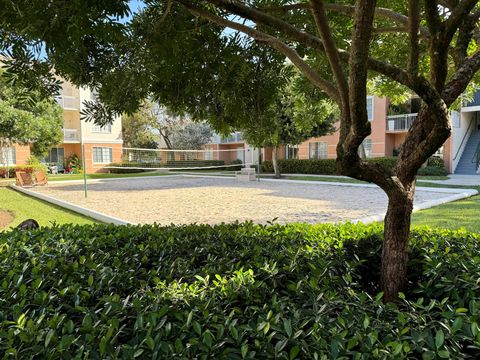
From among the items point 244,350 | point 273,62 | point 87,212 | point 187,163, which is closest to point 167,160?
point 187,163

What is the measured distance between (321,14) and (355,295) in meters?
1.58

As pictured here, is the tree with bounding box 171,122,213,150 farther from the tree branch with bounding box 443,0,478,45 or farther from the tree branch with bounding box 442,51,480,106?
the tree branch with bounding box 443,0,478,45

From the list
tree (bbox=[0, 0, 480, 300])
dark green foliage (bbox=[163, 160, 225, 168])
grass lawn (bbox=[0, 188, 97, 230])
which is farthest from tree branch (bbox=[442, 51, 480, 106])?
dark green foliage (bbox=[163, 160, 225, 168])

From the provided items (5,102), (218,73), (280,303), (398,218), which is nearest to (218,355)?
(280,303)

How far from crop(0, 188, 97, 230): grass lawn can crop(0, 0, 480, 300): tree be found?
6.62m

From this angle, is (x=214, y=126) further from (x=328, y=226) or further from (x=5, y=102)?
(x=5, y=102)

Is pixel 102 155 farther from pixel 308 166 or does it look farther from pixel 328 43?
pixel 328 43

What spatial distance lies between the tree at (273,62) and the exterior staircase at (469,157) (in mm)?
21804

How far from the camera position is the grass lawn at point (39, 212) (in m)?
9.13

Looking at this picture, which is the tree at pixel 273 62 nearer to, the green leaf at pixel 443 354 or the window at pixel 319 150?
the green leaf at pixel 443 354

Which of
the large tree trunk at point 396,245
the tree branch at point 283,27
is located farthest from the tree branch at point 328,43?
the large tree trunk at point 396,245

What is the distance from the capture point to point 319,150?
31703 millimetres

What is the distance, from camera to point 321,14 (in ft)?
5.90

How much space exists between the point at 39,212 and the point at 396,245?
34.7 ft
